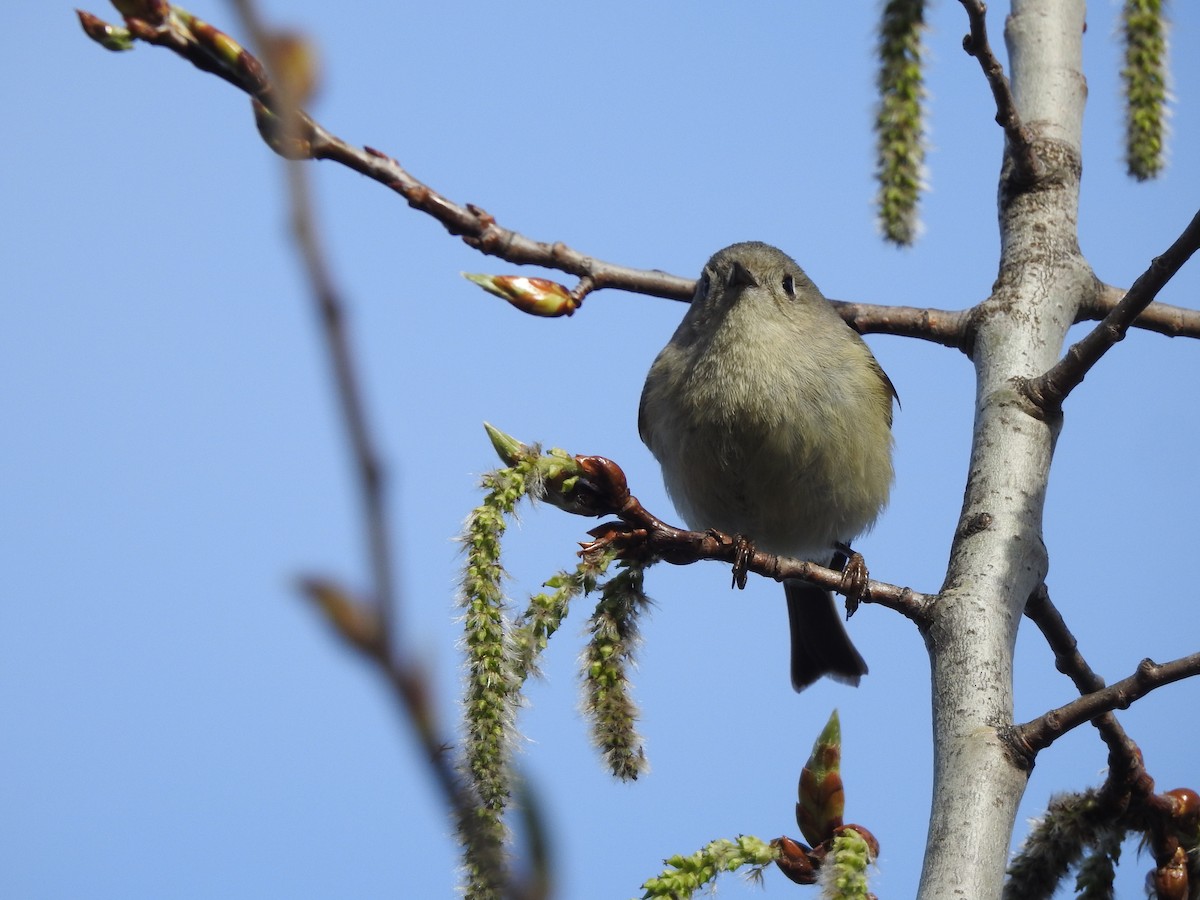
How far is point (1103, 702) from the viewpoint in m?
2.46

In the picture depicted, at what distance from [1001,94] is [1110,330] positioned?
89cm

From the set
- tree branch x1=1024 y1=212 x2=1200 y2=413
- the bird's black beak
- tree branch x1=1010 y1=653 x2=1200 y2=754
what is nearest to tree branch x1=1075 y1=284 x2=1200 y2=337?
tree branch x1=1024 y1=212 x2=1200 y2=413

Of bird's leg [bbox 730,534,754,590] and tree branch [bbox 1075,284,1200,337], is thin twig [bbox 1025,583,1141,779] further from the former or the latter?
tree branch [bbox 1075,284,1200,337]

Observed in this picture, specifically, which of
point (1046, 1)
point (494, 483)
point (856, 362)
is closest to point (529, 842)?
point (494, 483)

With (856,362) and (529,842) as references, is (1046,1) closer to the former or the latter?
(856,362)

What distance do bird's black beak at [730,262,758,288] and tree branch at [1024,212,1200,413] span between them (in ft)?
6.46

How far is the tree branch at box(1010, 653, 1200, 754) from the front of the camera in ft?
7.91

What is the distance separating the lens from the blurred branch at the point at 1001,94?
3.22 meters

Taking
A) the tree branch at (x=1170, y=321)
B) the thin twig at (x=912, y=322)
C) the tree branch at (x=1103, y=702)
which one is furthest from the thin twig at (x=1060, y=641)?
the tree branch at (x=1170, y=321)

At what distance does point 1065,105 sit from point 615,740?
2.65 m

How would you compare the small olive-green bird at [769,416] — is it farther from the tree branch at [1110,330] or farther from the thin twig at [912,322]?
the tree branch at [1110,330]

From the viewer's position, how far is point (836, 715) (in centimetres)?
270

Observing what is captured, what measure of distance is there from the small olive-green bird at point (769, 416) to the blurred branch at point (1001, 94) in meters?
0.95

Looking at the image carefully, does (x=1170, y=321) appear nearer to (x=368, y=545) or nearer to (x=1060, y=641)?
(x=1060, y=641)
